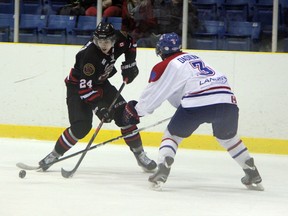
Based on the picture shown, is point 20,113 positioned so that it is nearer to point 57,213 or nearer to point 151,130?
point 151,130

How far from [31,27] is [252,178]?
3.61 m

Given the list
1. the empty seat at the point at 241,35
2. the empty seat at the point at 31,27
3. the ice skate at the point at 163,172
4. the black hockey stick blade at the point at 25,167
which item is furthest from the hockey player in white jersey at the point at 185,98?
the empty seat at the point at 31,27

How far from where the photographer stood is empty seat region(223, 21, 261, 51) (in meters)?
7.46

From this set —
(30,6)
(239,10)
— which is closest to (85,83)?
(239,10)

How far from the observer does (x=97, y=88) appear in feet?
18.4

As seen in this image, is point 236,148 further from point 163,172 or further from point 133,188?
point 133,188

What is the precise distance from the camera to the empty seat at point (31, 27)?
7910mm

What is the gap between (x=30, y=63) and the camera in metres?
7.61

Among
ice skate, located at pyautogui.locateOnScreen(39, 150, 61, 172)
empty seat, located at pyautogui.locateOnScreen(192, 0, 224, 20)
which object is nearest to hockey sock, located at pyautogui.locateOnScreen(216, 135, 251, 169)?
ice skate, located at pyautogui.locateOnScreen(39, 150, 61, 172)

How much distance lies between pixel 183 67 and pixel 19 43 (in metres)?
3.19

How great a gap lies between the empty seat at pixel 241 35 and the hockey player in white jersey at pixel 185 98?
2560 millimetres

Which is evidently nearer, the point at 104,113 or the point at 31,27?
the point at 104,113

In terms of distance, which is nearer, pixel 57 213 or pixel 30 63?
pixel 57 213

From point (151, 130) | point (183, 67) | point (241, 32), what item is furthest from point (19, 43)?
point (183, 67)
